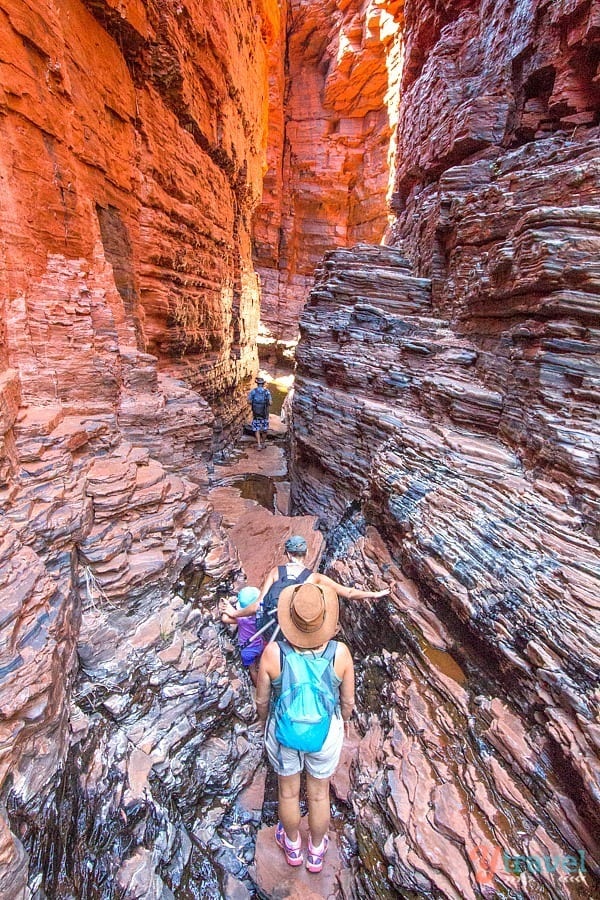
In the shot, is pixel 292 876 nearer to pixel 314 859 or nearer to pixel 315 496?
pixel 314 859

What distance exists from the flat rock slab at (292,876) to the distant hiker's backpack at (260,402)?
1359 centimetres

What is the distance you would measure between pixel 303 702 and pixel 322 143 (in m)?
34.5

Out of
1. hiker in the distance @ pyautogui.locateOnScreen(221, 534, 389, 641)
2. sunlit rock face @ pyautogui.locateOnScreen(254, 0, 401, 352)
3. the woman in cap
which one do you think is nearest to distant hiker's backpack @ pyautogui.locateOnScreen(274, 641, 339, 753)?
hiker in the distance @ pyautogui.locateOnScreen(221, 534, 389, 641)

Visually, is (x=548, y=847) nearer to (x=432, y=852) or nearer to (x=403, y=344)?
(x=432, y=852)

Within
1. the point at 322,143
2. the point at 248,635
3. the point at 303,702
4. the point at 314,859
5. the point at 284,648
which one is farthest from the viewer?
the point at 322,143

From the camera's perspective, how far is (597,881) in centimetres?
266

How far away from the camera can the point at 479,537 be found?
4586 mm

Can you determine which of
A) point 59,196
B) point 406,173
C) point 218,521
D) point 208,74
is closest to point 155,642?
point 218,521

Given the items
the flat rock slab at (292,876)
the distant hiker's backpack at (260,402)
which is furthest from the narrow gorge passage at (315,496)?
Answer: the distant hiker's backpack at (260,402)

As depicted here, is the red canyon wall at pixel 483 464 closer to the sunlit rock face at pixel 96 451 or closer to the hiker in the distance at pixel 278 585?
the hiker in the distance at pixel 278 585

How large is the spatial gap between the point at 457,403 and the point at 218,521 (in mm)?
4516

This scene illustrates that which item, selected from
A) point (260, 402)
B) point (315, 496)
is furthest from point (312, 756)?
point (260, 402)

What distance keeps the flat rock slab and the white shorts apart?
1.26m

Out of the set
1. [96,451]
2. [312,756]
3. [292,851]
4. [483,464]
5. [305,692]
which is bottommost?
[292,851]
